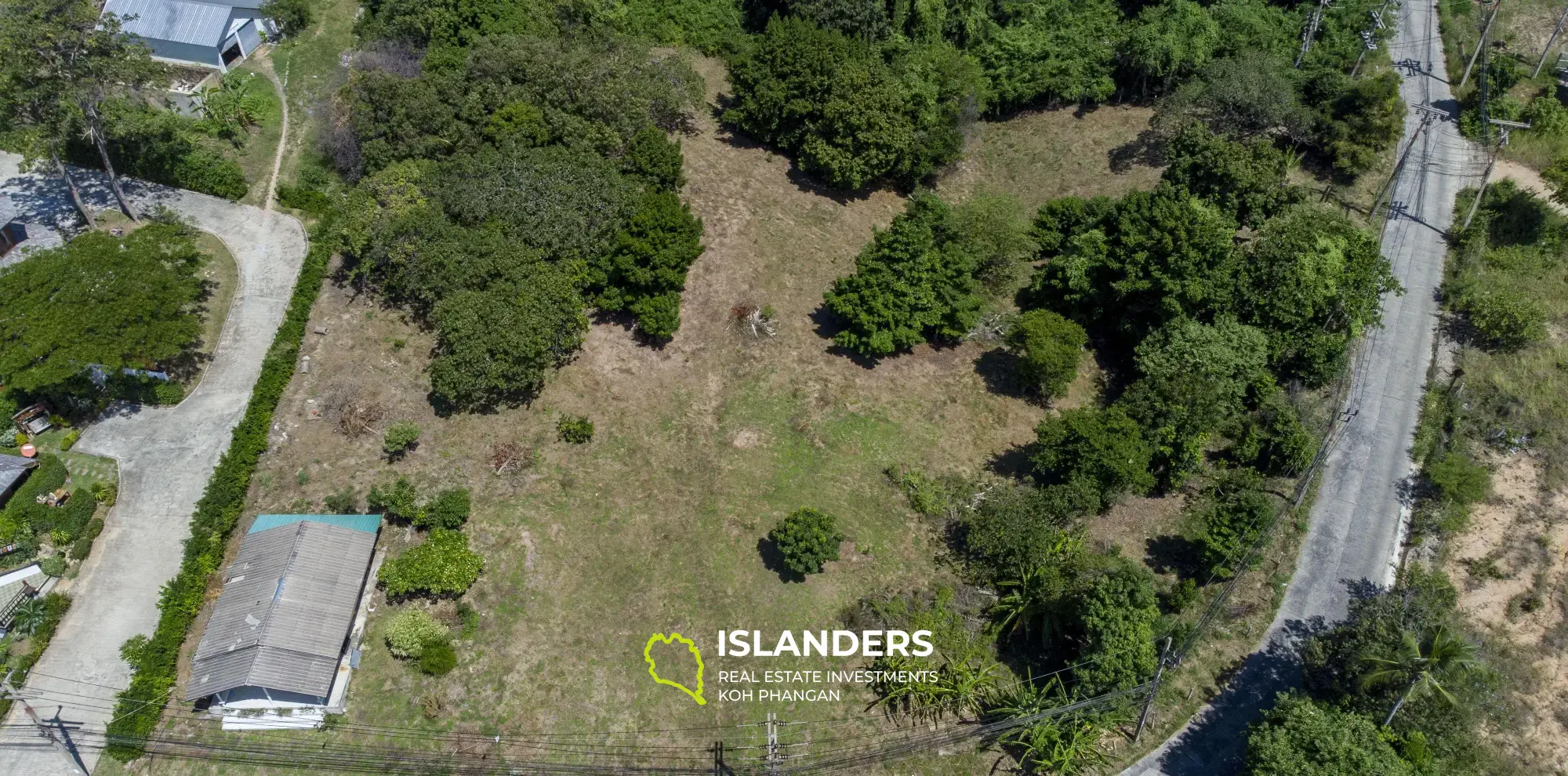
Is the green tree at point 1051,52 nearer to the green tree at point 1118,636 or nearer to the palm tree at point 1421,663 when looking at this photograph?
the green tree at point 1118,636

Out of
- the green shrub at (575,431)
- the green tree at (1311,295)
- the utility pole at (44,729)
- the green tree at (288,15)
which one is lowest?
the utility pole at (44,729)

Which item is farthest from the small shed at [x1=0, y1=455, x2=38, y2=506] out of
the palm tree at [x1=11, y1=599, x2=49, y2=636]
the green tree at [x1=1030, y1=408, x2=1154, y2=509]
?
the green tree at [x1=1030, y1=408, x2=1154, y2=509]

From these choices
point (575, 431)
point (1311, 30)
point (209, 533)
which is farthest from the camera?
point (1311, 30)

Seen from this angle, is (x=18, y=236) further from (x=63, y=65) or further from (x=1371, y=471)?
(x=1371, y=471)

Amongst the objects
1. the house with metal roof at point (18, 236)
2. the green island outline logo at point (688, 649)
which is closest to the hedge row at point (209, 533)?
the house with metal roof at point (18, 236)

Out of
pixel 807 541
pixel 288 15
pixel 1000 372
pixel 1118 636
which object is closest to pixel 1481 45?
pixel 1000 372

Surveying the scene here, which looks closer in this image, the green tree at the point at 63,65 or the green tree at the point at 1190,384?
the green tree at the point at 1190,384

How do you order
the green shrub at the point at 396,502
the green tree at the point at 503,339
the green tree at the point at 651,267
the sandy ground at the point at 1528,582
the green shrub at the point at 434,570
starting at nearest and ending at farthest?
the sandy ground at the point at 1528,582 < the green shrub at the point at 434,570 < the green shrub at the point at 396,502 < the green tree at the point at 503,339 < the green tree at the point at 651,267
